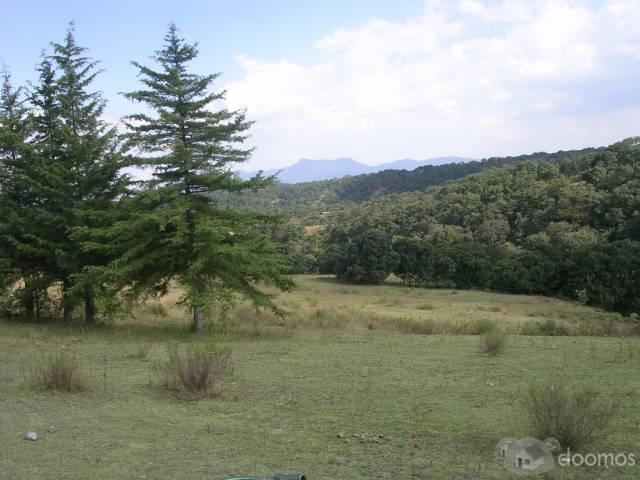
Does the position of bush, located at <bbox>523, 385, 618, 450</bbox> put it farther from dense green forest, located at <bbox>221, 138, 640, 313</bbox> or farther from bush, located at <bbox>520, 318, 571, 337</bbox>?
dense green forest, located at <bbox>221, 138, 640, 313</bbox>

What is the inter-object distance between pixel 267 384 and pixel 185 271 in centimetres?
757

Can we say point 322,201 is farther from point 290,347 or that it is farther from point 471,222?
point 290,347

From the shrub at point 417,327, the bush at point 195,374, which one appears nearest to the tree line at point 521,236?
the shrub at point 417,327

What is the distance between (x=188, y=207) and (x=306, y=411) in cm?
981

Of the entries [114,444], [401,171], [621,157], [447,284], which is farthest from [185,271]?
[401,171]

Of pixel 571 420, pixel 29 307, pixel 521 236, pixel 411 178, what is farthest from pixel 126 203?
pixel 411 178

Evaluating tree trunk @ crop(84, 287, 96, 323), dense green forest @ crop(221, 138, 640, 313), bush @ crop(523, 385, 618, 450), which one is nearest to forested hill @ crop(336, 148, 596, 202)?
dense green forest @ crop(221, 138, 640, 313)

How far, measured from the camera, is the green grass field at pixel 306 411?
5.27 meters

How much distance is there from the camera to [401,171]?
520 ft

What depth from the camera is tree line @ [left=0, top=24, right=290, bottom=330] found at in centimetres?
1548

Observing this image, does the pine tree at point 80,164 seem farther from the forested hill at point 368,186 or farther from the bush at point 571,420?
the forested hill at point 368,186

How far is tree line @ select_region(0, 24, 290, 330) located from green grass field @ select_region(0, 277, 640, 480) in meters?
2.38

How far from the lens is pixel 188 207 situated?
52.0 feet

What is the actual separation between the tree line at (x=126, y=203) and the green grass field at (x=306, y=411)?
238 centimetres
